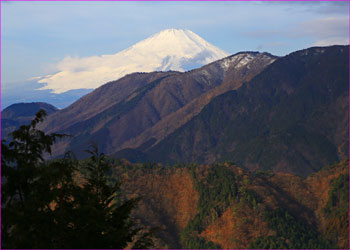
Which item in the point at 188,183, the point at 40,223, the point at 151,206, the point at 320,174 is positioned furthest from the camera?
the point at 320,174

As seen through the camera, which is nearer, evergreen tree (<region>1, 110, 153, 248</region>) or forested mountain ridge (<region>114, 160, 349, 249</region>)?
evergreen tree (<region>1, 110, 153, 248</region>)

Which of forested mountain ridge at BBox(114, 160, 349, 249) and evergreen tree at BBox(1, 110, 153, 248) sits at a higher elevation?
evergreen tree at BBox(1, 110, 153, 248)

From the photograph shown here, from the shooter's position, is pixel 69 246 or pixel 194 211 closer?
pixel 69 246

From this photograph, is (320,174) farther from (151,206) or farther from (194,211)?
(151,206)

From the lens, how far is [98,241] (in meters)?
20.7

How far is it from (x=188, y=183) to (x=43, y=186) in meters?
115

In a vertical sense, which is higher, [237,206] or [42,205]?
[42,205]

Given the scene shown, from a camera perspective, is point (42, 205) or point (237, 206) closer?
point (42, 205)

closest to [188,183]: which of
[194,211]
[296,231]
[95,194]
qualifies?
[194,211]

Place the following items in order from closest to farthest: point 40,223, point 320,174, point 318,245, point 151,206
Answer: point 40,223, point 318,245, point 151,206, point 320,174

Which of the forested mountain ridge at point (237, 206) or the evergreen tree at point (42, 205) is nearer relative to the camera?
the evergreen tree at point (42, 205)

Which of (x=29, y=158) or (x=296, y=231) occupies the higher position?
(x=29, y=158)

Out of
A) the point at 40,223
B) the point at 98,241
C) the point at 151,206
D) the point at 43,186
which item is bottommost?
the point at 151,206

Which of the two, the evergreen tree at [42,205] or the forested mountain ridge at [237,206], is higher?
the evergreen tree at [42,205]
